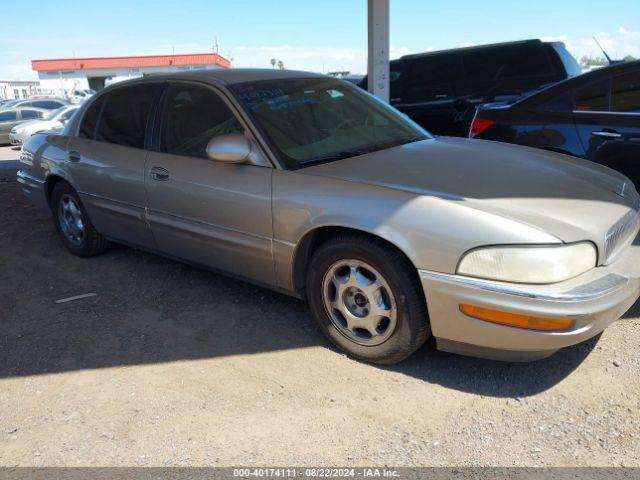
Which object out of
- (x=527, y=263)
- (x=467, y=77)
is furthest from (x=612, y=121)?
(x=467, y=77)

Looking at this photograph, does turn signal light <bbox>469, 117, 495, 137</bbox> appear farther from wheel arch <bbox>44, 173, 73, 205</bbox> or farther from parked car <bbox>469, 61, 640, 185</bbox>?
wheel arch <bbox>44, 173, 73, 205</bbox>

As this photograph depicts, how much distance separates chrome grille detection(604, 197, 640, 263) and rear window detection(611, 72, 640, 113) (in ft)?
4.90

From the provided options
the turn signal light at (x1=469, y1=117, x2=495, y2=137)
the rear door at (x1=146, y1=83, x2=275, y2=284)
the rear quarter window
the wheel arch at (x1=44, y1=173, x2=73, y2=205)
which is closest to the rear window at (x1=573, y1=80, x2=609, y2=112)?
the turn signal light at (x1=469, y1=117, x2=495, y2=137)

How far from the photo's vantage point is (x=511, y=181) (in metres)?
2.95

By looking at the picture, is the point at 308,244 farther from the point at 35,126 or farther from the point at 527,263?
the point at 35,126

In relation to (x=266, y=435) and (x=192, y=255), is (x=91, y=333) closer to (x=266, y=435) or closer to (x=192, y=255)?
(x=192, y=255)

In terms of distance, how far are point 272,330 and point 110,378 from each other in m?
0.99

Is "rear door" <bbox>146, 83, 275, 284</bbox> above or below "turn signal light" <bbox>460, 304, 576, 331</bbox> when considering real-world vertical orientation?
above

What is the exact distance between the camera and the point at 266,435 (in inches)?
99.2

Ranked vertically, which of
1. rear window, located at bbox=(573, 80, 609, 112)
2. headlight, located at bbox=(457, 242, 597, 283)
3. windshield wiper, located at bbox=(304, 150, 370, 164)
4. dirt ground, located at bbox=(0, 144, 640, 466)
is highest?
rear window, located at bbox=(573, 80, 609, 112)

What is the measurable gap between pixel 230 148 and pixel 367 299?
1197 mm

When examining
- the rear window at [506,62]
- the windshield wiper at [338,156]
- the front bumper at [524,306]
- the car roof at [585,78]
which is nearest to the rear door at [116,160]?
the windshield wiper at [338,156]

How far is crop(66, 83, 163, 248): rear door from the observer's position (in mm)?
4051

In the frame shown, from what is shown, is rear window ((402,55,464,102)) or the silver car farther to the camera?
rear window ((402,55,464,102))
